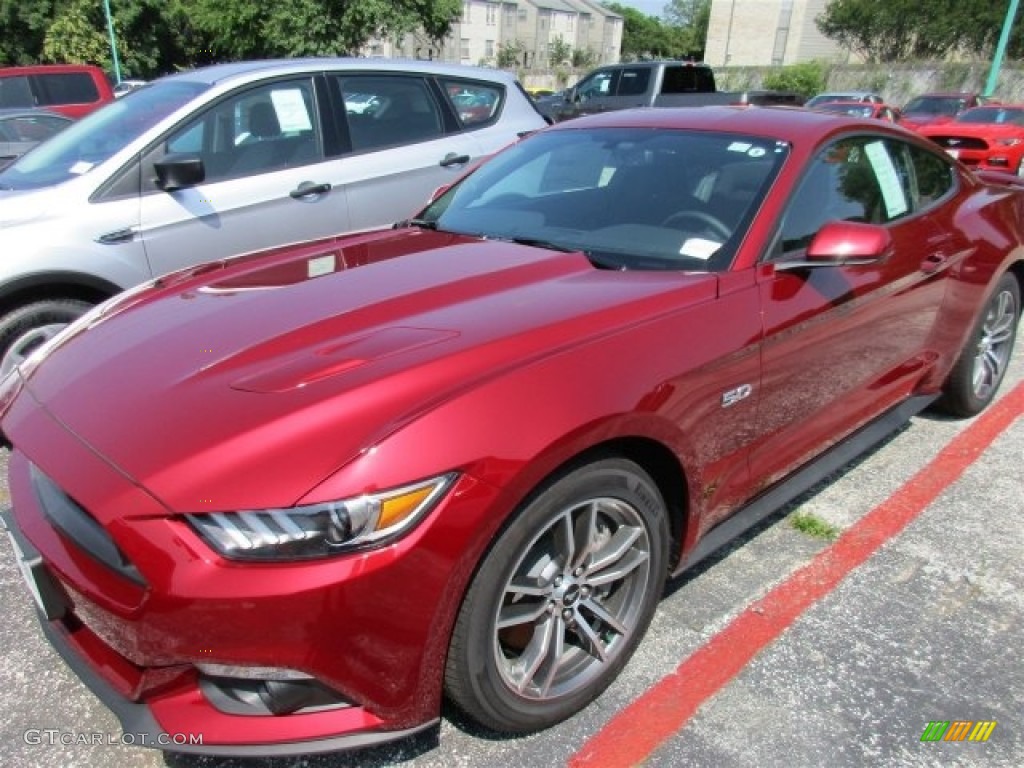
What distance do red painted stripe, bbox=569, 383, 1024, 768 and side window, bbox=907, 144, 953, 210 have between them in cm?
122

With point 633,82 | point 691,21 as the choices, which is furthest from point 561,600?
point 691,21

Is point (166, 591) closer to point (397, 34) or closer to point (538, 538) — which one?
point (538, 538)

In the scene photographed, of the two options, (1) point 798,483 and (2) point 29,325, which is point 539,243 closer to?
(1) point 798,483

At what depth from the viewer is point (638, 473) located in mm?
2066

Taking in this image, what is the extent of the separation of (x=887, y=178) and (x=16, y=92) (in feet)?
44.1

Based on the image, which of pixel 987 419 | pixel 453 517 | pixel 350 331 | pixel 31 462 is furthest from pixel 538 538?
pixel 987 419

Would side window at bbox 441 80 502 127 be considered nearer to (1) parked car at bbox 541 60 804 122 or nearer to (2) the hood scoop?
(2) the hood scoop

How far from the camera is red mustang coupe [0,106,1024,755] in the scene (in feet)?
5.16

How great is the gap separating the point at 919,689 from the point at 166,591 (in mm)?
2077

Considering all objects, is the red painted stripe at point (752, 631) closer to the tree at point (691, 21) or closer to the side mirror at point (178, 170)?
the side mirror at point (178, 170)

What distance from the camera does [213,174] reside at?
4238 mm

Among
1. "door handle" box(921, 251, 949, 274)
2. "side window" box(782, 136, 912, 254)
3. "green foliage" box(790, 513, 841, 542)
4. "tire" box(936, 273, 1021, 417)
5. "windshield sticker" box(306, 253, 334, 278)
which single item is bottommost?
"green foliage" box(790, 513, 841, 542)

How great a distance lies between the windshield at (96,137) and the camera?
396cm

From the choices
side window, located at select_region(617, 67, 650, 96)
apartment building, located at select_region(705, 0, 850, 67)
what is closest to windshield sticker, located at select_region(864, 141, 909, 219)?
side window, located at select_region(617, 67, 650, 96)
